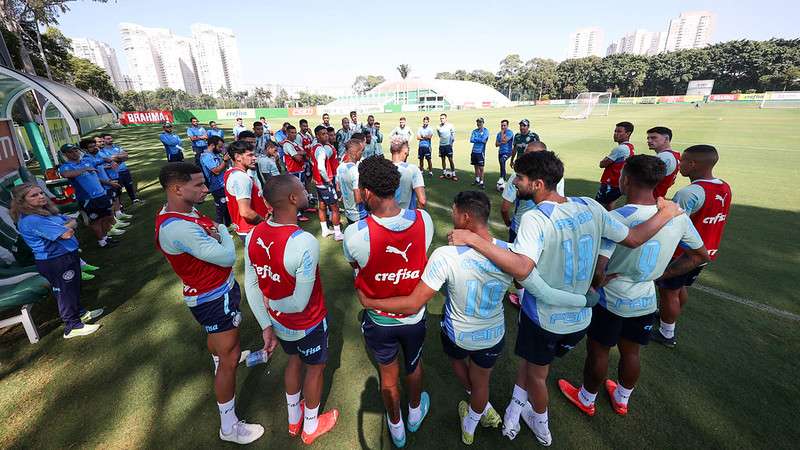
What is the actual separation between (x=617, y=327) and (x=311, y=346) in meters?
2.69

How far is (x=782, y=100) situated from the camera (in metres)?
43.6

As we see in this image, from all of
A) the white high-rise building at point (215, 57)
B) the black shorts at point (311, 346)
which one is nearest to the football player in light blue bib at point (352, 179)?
the black shorts at point (311, 346)

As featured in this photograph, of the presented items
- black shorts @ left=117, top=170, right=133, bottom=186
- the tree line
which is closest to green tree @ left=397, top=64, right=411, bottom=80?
the tree line

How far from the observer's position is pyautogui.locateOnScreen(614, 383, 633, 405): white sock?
10.3 ft

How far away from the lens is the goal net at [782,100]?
41644 millimetres

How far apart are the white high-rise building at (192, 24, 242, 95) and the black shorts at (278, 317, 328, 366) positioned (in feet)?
674

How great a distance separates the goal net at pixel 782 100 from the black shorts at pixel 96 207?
6584 centimetres

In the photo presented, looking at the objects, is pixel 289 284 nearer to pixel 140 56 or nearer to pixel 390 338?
pixel 390 338

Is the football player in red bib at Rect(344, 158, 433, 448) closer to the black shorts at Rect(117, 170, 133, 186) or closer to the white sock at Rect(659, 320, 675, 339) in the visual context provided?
the white sock at Rect(659, 320, 675, 339)

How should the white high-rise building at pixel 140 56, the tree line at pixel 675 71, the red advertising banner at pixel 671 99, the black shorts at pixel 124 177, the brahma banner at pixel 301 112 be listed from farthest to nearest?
the white high-rise building at pixel 140 56, the brahma banner at pixel 301 112, the red advertising banner at pixel 671 99, the tree line at pixel 675 71, the black shorts at pixel 124 177

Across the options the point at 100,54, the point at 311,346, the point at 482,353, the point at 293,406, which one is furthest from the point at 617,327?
the point at 100,54

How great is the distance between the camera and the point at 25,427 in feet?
10.6

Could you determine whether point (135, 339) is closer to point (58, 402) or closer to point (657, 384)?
point (58, 402)

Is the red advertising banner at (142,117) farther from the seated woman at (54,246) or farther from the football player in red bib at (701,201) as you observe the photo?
the football player in red bib at (701,201)
